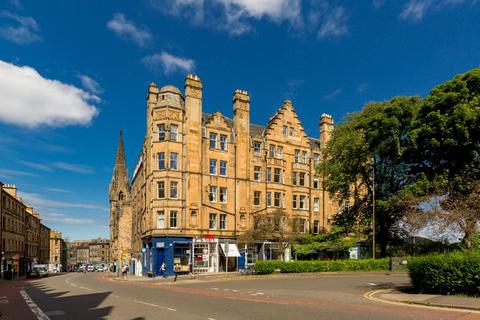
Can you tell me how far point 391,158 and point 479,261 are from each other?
27.4m

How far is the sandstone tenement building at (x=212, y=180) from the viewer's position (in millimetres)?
45625

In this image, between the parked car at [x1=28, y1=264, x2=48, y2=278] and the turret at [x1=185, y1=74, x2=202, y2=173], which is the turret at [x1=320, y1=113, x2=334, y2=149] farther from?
the parked car at [x1=28, y1=264, x2=48, y2=278]

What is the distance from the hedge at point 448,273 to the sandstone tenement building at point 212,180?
27.0 metres

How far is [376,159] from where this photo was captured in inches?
1865

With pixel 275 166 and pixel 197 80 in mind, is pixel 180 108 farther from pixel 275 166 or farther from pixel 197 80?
pixel 275 166

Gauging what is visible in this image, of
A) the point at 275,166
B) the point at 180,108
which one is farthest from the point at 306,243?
the point at 180,108

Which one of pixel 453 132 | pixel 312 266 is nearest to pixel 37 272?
pixel 312 266

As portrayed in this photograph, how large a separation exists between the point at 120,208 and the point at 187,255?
41.8m

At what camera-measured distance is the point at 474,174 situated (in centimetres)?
3266

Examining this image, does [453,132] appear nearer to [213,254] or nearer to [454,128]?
[454,128]

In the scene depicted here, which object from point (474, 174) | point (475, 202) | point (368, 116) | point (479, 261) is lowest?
point (479, 261)

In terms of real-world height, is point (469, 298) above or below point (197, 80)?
below

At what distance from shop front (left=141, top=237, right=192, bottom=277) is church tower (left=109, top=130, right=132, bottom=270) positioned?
82.4ft

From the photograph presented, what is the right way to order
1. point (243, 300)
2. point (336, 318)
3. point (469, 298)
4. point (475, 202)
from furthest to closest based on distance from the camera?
1. point (475, 202)
2. point (243, 300)
3. point (469, 298)
4. point (336, 318)
